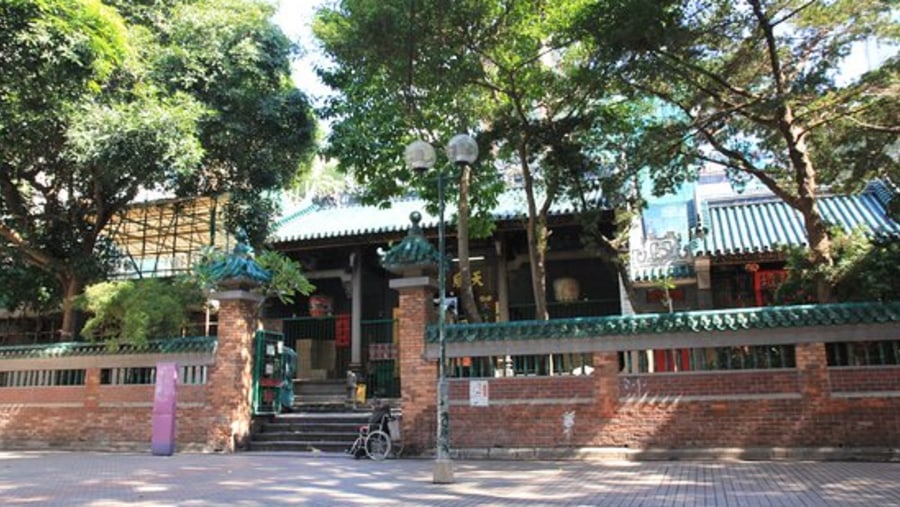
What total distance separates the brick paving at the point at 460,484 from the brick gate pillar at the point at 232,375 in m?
1.48

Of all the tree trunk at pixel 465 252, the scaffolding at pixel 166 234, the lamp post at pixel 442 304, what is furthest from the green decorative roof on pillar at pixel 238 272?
the lamp post at pixel 442 304

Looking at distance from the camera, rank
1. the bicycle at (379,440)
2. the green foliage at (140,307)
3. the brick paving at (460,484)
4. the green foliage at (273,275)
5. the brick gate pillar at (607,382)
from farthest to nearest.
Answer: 1. the green foliage at (273,275)
2. the green foliage at (140,307)
3. the bicycle at (379,440)
4. the brick gate pillar at (607,382)
5. the brick paving at (460,484)

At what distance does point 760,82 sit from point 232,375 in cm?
1049

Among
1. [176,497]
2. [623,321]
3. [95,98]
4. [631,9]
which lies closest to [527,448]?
[623,321]

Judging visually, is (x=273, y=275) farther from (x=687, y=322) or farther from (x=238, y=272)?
(x=687, y=322)

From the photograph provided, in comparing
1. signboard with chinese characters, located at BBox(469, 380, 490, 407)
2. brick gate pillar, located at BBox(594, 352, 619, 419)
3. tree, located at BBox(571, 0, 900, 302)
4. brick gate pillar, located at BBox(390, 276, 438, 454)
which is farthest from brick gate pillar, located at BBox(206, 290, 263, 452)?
Result: tree, located at BBox(571, 0, 900, 302)

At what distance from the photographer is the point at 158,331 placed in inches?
533

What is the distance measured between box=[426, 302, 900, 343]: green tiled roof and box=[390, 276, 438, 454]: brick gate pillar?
1.04ft

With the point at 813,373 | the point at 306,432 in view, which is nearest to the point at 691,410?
the point at 813,373

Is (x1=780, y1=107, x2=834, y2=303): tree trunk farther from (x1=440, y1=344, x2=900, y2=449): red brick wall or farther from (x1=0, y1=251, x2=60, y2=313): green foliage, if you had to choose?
(x1=0, y1=251, x2=60, y2=313): green foliage

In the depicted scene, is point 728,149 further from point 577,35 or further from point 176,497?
point 176,497

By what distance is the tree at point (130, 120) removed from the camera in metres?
11.2

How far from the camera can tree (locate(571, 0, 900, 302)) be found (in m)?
9.70

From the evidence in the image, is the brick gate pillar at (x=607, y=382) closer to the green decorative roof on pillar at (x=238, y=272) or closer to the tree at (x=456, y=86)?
the tree at (x=456, y=86)
